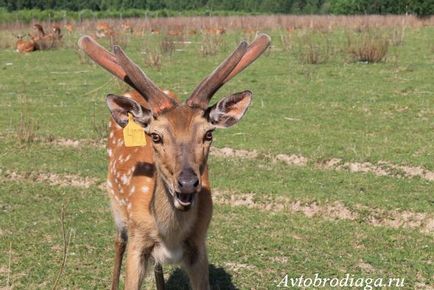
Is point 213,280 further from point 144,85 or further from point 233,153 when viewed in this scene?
point 233,153

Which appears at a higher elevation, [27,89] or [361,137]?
[361,137]

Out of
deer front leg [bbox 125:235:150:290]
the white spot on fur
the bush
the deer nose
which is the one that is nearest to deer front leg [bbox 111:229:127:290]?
the white spot on fur

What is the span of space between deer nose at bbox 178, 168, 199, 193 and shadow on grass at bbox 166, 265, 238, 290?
2084mm

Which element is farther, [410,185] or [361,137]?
[361,137]

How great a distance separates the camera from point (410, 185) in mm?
7391

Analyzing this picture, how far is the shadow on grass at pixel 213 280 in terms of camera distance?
5359 mm

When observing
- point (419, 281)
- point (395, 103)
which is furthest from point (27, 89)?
point (419, 281)

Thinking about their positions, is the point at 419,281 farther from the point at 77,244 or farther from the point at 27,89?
the point at 27,89

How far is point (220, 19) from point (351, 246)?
29940 mm

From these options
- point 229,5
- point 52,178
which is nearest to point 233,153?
point 52,178

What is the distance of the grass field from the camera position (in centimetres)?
571

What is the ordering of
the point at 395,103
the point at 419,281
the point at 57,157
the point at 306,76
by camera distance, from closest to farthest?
1. the point at 419,281
2. the point at 57,157
3. the point at 395,103
4. the point at 306,76

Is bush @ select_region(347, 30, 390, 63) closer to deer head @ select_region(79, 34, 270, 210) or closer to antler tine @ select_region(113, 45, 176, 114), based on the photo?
deer head @ select_region(79, 34, 270, 210)

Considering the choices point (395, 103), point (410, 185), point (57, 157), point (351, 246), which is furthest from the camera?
point (395, 103)
